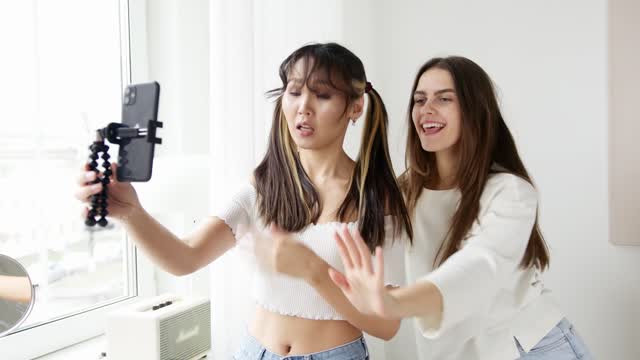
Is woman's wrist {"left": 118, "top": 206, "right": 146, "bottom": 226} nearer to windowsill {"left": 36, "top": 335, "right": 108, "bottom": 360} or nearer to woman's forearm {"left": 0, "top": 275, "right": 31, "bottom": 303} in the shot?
woman's forearm {"left": 0, "top": 275, "right": 31, "bottom": 303}

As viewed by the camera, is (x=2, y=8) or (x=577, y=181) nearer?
(x=2, y=8)

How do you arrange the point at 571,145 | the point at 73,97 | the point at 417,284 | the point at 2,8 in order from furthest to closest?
the point at 571,145 < the point at 73,97 < the point at 2,8 < the point at 417,284

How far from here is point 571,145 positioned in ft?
6.11

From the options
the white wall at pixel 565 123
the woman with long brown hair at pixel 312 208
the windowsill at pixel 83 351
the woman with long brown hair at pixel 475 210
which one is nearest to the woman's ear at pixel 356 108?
the woman with long brown hair at pixel 312 208

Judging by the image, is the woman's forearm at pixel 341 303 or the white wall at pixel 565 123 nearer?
the woman's forearm at pixel 341 303

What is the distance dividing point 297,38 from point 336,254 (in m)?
0.79

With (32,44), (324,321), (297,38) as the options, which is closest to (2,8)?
(32,44)

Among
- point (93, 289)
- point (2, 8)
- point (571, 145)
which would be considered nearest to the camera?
point (2, 8)

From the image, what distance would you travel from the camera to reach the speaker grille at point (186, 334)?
1175 millimetres

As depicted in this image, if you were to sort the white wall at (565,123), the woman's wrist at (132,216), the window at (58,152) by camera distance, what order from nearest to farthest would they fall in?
1. the woman's wrist at (132,216)
2. the window at (58,152)
3. the white wall at (565,123)

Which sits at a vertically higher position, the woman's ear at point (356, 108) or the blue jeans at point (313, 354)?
the woman's ear at point (356, 108)

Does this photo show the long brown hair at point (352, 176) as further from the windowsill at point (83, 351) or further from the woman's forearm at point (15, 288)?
the windowsill at point (83, 351)

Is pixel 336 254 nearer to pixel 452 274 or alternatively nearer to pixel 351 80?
pixel 452 274

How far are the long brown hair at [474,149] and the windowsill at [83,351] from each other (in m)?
0.93
